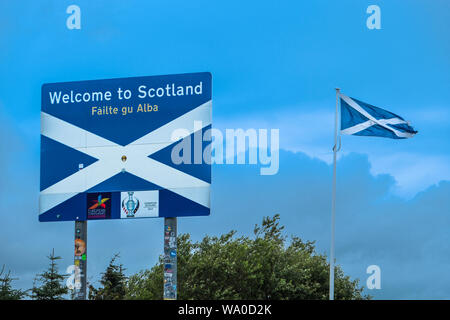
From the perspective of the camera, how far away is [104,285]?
42.0 metres

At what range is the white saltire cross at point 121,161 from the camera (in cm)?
1973

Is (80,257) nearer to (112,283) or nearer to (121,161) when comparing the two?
A: (121,161)

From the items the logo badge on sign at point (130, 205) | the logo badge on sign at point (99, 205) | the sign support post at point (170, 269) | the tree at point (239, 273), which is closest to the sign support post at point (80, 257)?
the logo badge on sign at point (99, 205)

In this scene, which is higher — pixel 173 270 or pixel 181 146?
pixel 181 146

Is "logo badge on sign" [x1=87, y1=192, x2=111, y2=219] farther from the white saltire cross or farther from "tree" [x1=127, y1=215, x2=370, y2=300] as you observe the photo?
"tree" [x1=127, y1=215, x2=370, y2=300]

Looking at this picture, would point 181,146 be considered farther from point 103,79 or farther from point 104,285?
point 104,285

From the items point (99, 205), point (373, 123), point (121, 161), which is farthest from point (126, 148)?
point (373, 123)

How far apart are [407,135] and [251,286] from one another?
1230cm

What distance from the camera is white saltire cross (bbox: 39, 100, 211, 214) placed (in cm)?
1973

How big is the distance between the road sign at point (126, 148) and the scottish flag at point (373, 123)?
5.90 metres

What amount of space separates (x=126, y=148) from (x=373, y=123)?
897 centimetres
